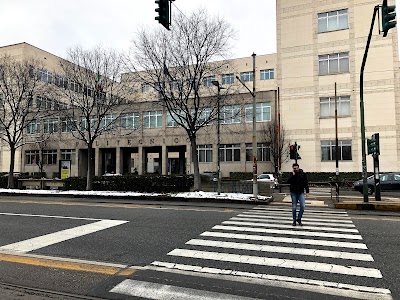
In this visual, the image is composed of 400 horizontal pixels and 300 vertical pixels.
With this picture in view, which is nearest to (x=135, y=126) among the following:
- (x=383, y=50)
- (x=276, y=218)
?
(x=383, y=50)

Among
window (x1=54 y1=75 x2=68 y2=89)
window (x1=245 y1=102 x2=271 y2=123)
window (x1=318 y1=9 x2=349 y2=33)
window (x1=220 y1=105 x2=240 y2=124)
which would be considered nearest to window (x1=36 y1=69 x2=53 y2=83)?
window (x1=54 y1=75 x2=68 y2=89)

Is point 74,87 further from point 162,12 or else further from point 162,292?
point 162,292

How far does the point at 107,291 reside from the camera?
4453mm

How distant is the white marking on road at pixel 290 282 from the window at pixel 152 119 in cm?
3847

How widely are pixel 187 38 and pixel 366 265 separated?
16.7 meters

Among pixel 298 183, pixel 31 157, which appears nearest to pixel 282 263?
pixel 298 183

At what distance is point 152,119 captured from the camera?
43719 mm

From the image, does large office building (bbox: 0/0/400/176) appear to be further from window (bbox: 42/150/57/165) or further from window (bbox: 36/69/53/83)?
window (bbox: 42/150/57/165)

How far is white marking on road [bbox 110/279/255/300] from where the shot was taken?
4.24m

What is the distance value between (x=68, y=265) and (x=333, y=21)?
36910 mm

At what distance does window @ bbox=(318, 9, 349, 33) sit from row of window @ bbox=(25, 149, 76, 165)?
116 ft

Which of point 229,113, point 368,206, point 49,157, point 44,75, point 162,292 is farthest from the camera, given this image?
point 49,157

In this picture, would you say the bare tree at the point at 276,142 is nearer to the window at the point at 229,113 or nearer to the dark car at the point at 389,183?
the window at the point at 229,113

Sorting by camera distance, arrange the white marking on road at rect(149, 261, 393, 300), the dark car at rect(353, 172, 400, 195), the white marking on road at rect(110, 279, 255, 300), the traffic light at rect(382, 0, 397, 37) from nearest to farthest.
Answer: the white marking on road at rect(110, 279, 255, 300)
the white marking on road at rect(149, 261, 393, 300)
the traffic light at rect(382, 0, 397, 37)
the dark car at rect(353, 172, 400, 195)
